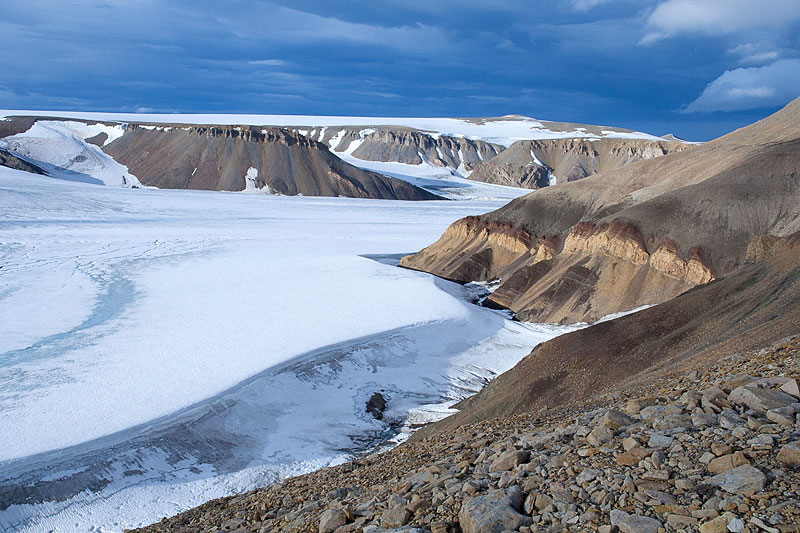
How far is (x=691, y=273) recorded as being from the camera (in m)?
23.7

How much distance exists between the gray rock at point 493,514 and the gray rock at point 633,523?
676 millimetres

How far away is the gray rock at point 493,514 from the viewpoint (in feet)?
16.8

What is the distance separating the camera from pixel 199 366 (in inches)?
677

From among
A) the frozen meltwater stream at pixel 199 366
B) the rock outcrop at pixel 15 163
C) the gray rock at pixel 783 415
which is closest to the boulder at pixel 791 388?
the gray rock at pixel 783 415

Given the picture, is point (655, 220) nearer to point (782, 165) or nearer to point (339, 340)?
point (782, 165)

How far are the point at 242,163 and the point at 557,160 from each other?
63.3 m

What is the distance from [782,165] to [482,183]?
98.8 meters

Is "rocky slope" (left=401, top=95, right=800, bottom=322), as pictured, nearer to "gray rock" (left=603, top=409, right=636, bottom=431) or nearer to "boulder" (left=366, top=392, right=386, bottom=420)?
"boulder" (left=366, top=392, right=386, bottom=420)

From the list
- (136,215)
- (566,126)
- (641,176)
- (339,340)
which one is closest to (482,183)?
(566,126)

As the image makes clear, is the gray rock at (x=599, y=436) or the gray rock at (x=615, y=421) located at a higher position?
the gray rock at (x=615, y=421)

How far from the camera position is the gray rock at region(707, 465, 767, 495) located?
4.72m

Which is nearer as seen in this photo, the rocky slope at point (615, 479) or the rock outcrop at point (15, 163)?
the rocky slope at point (615, 479)

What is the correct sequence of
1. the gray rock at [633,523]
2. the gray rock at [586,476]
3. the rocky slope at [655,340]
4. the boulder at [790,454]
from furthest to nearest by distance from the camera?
the rocky slope at [655,340]
the gray rock at [586,476]
the boulder at [790,454]
the gray rock at [633,523]

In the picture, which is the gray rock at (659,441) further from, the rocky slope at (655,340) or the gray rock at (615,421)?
the rocky slope at (655,340)
